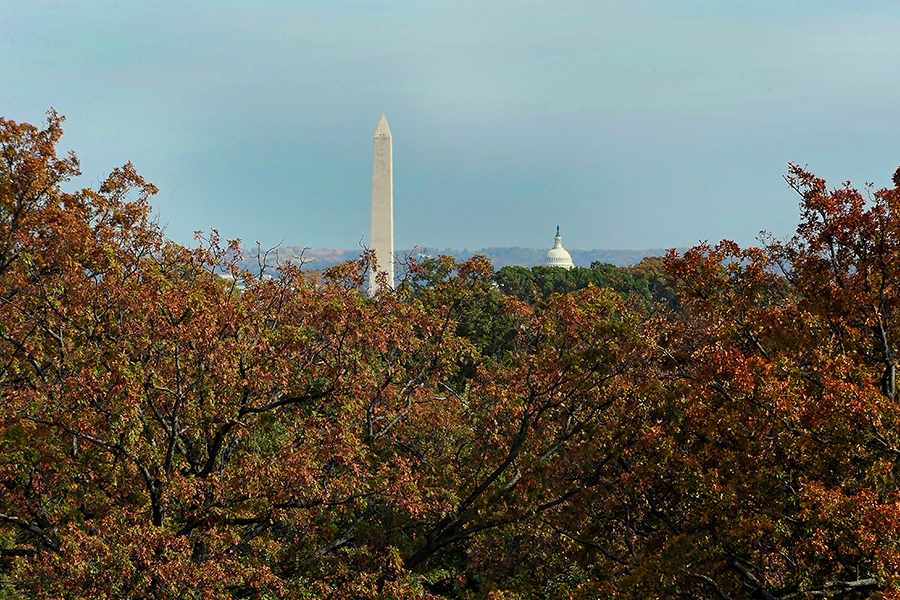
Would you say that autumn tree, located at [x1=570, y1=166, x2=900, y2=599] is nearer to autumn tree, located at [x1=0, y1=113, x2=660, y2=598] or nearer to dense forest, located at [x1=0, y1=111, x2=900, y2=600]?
dense forest, located at [x1=0, y1=111, x2=900, y2=600]

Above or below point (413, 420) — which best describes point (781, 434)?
above

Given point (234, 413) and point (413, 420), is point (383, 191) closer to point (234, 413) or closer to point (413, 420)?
point (413, 420)

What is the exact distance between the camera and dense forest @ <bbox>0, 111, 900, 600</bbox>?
7980 mm

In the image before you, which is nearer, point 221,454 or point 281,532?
point 221,454

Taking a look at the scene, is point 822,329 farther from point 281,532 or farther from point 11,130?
point 11,130

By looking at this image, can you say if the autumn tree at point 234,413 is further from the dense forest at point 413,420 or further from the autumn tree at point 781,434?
the autumn tree at point 781,434

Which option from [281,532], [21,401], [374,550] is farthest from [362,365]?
[281,532]

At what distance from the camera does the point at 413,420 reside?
1353cm

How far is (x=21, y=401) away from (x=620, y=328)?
7791 mm

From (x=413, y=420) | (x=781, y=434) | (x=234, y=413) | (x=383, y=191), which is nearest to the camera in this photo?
(x=781, y=434)

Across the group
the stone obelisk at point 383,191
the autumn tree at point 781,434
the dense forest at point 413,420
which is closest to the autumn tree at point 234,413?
the dense forest at point 413,420

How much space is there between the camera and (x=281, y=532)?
1417cm

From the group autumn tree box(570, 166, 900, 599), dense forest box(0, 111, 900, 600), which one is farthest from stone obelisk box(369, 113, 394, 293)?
autumn tree box(570, 166, 900, 599)

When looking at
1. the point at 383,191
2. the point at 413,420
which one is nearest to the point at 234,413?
the point at 413,420
